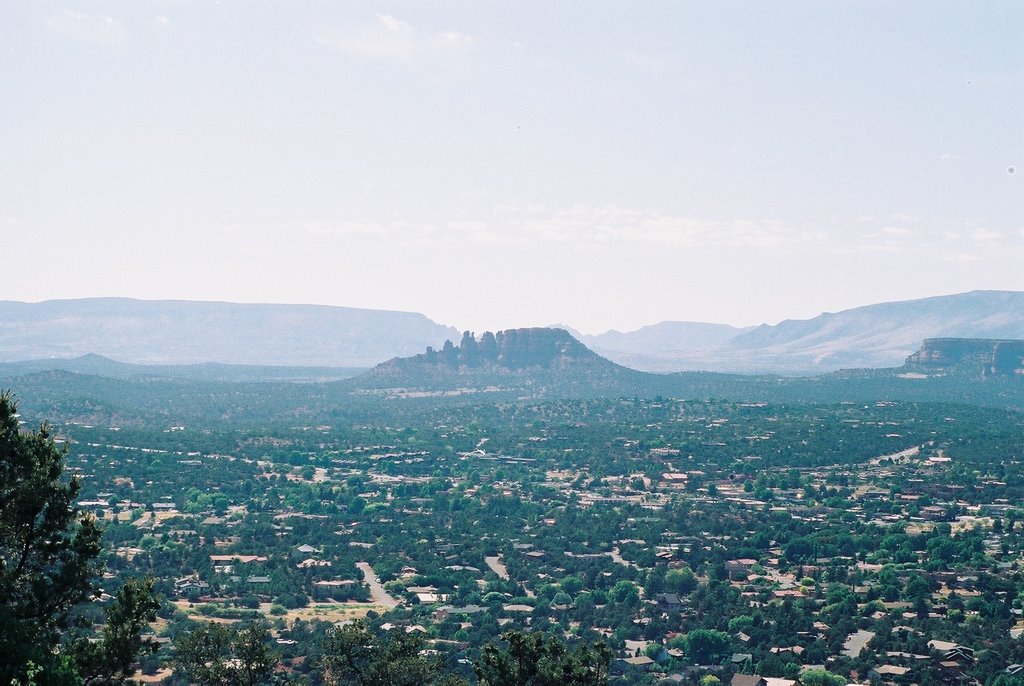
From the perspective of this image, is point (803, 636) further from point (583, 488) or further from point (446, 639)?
point (583, 488)

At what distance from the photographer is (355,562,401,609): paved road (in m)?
74.2

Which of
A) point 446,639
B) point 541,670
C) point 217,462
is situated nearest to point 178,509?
point 217,462

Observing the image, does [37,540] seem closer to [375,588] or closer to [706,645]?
[706,645]

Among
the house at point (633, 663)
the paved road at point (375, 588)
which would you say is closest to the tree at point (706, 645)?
the house at point (633, 663)

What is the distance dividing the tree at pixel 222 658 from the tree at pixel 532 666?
7039 millimetres

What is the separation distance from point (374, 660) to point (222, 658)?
200 inches

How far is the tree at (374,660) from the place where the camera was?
134ft

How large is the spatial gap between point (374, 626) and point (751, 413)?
4939 inches

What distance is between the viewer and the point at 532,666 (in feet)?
130

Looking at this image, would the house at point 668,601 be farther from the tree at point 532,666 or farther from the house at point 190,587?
the tree at point 532,666

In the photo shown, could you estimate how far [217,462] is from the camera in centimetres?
13200

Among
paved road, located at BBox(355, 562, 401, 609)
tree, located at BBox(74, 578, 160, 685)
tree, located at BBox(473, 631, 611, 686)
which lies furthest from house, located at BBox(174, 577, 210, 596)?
tree, located at BBox(74, 578, 160, 685)

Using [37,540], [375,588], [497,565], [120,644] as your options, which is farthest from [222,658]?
[497,565]

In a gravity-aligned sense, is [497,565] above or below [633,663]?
above
